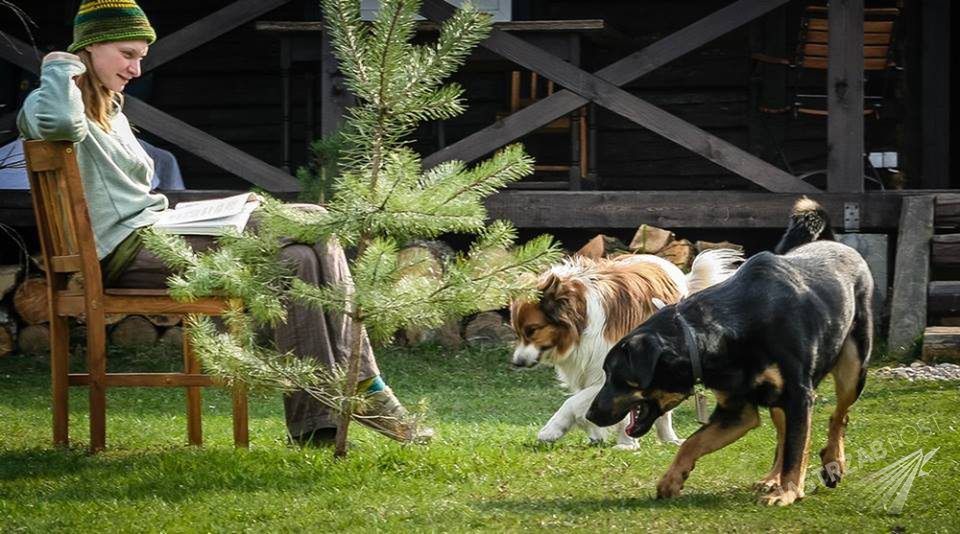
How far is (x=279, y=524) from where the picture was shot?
4.23 m

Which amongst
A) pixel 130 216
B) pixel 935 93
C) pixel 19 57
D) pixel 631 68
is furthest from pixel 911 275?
pixel 19 57

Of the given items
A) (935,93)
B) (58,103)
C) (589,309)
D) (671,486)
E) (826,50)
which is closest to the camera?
(671,486)

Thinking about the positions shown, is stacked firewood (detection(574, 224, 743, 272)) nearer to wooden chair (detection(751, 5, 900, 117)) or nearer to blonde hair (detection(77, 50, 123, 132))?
wooden chair (detection(751, 5, 900, 117))

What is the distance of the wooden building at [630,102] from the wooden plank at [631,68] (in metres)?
0.01

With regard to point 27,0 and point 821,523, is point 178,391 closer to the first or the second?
point 821,523

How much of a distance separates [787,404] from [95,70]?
2.71 m

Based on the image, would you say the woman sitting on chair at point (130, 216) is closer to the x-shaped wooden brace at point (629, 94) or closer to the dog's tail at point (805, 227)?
the dog's tail at point (805, 227)

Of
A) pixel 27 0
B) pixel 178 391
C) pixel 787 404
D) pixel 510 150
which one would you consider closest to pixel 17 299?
pixel 178 391

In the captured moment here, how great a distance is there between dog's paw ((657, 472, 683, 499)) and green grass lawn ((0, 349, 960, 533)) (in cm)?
3

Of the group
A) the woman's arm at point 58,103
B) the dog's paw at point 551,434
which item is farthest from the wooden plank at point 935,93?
the woman's arm at point 58,103

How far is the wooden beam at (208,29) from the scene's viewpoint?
385 inches

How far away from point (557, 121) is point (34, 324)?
163 inches

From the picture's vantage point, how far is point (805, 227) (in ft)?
18.0

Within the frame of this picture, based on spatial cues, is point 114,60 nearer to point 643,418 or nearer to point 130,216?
point 130,216
